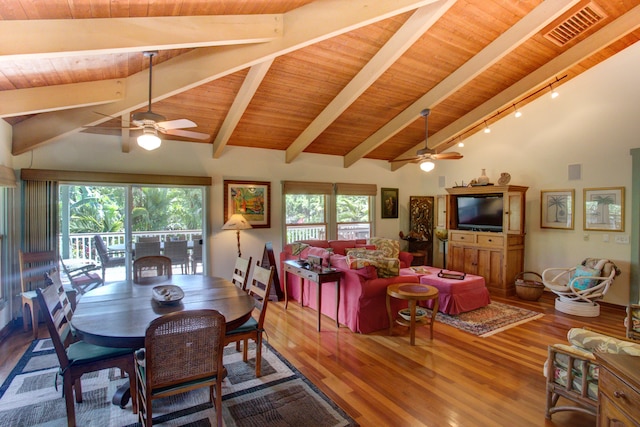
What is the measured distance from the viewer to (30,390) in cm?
284

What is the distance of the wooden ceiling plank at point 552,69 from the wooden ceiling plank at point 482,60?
1022mm

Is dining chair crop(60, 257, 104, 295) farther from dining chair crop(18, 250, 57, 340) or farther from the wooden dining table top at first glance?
the wooden dining table top

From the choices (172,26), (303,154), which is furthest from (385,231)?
(172,26)

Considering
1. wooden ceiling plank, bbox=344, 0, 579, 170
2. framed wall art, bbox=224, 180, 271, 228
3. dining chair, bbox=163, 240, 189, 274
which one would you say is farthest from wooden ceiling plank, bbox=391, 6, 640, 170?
dining chair, bbox=163, 240, 189, 274

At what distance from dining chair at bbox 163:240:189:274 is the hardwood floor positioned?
1.79 metres

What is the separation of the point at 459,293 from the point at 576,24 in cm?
376

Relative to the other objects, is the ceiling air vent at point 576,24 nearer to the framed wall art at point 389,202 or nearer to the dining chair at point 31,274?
the framed wall art at point 389,202

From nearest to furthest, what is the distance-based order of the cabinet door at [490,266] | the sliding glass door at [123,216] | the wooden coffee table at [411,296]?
1. the wooden coffee table at [411,296]
2. the sliding glass door at [123,216]
3. the cabinet door at [490,266]

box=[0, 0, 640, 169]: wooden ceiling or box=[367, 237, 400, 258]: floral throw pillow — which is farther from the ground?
box=[0, 0, 640, 169]: wooden ceiling

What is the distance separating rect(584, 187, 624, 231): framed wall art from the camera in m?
5.12

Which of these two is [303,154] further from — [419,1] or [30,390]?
[30,390]

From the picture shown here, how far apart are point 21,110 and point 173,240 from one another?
264cm

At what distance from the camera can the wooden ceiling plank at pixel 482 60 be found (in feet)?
12.0

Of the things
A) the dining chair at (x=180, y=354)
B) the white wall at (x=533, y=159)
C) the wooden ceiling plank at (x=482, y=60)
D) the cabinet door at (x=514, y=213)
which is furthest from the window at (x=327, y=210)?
the dining chair at (x=180, y=354)
